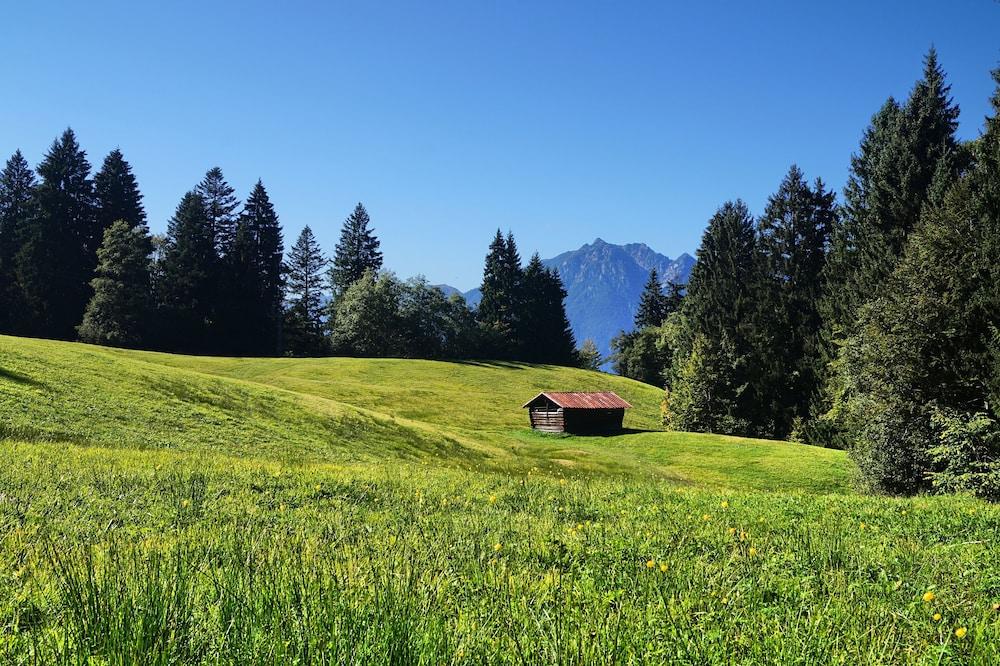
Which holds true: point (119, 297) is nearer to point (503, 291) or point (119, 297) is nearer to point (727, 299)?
point (503, 291)

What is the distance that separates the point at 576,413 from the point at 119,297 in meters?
57.8

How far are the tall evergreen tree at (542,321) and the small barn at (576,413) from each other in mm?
50293

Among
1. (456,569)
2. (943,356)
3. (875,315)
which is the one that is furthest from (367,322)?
(456,569)

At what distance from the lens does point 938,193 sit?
113 feet

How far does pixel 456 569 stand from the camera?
585cm

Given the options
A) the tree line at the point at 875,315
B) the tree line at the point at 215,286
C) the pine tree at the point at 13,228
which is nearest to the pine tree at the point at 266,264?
the tree line at the point at 215,286

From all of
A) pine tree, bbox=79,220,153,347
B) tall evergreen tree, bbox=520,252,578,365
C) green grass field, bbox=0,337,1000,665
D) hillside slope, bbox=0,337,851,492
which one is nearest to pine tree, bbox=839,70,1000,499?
hillside slope, bbox=0,337,851,492

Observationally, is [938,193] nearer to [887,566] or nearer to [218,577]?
[887,566]

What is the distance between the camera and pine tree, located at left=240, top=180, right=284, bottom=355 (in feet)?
307

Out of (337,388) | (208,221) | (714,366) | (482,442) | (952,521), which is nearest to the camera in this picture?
(952,521)

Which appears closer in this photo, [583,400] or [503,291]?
[583,400]

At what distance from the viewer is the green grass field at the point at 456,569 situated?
11.8 feet

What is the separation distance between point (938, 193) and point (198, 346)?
8532cm

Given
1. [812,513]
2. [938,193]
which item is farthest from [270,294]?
[812,513]
